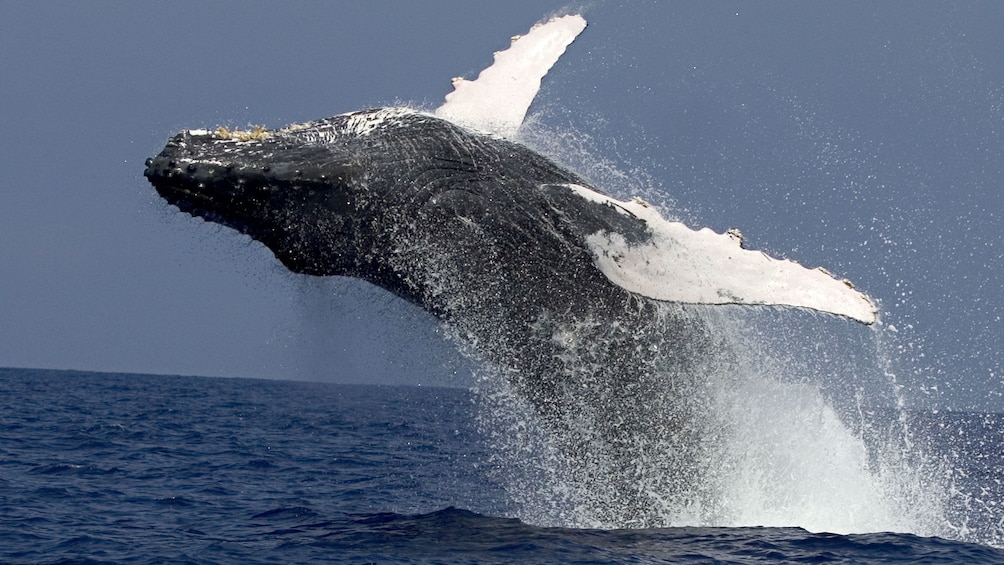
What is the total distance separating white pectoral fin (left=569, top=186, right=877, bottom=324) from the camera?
7.32 meters

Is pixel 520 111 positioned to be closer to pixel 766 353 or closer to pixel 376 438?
pixel 766 353

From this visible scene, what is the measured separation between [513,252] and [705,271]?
147cm

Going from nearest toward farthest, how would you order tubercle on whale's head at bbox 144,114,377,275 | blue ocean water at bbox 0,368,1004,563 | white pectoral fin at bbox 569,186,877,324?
white pectoral fin at bbox 569,186,877,324
tubercle on whale's head at bbox 144,114,377,275
blue ocean water at bbox 0,368,1004,563

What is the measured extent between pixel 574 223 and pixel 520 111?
166 centimetres

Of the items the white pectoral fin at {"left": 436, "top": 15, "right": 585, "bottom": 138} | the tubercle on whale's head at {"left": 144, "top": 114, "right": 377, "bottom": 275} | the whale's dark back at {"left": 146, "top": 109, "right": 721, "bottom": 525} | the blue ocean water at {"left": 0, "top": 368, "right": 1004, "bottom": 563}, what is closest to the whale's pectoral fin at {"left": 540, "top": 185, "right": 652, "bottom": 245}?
the whale's dark back at {"left": 146, "top": 109, "right": 721, "bottom": 525}

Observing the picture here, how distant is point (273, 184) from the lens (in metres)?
7.72

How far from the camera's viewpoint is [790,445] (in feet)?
31.6

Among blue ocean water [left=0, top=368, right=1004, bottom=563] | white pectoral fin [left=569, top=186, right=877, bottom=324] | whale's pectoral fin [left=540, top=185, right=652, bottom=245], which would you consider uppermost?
whale's pectoral fin [left=540, top=185, right=652, bottom=245]

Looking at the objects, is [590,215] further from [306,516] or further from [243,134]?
[306,516]

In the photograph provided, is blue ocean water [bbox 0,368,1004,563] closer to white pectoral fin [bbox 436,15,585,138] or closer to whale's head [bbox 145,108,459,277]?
whale's head [bbox 145,108,459,277]

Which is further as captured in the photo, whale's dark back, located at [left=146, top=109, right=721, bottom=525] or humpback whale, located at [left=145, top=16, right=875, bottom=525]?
whale's dark back, located at [left=146, top=109, right=721, bottom=525]

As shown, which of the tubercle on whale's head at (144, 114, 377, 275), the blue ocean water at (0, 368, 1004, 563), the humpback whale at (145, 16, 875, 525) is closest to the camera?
the humpback whale at (145, 16, 875, 525)

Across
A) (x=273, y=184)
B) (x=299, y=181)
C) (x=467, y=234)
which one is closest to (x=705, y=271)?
(x=467, y=234)

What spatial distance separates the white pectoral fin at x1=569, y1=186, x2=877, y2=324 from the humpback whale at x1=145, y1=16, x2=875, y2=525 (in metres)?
0.01
